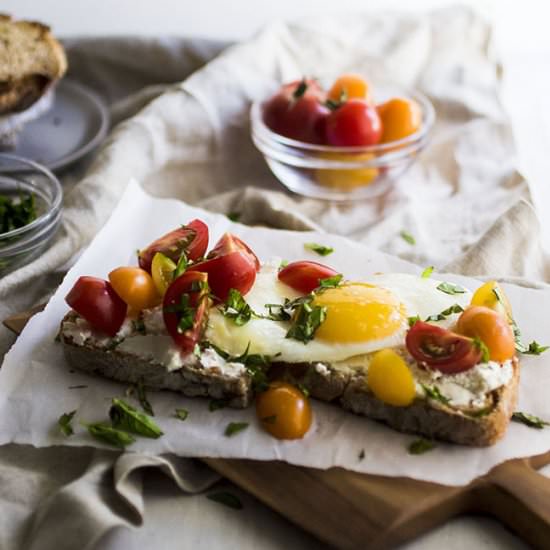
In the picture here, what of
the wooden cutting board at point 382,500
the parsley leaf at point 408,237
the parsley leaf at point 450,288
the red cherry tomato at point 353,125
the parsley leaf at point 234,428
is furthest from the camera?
the red cherry tomato at point 353,125

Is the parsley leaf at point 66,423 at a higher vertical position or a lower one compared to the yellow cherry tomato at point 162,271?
lower

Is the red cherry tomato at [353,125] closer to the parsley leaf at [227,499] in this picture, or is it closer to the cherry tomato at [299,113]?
the cherry tomato at [299,113]

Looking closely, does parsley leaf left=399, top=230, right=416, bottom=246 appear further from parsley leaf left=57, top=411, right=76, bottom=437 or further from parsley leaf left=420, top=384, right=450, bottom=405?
parsley leaf left=57, top=411, right=76, bottom=437

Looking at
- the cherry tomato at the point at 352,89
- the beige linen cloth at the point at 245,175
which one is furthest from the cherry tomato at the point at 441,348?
the cherry tomato at the point at 352,89

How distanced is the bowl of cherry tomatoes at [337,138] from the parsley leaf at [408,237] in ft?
1.45

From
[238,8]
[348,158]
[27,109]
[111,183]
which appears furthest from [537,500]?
[238,8]

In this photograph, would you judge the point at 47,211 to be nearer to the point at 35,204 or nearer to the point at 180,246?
the point at 35,204

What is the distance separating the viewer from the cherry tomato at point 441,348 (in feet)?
9.98

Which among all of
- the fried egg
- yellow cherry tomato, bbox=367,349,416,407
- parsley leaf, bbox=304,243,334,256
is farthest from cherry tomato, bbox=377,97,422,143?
yellow cherry tomato, bbox=367,349,416,407

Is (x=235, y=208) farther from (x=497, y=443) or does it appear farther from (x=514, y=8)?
(x=514, y=8)

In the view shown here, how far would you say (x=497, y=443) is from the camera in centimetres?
305

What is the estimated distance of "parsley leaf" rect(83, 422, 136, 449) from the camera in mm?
3076

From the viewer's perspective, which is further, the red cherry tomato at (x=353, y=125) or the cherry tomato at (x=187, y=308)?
the red cherry tomato at (x=353, y=125)

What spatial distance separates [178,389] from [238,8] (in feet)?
13.2
